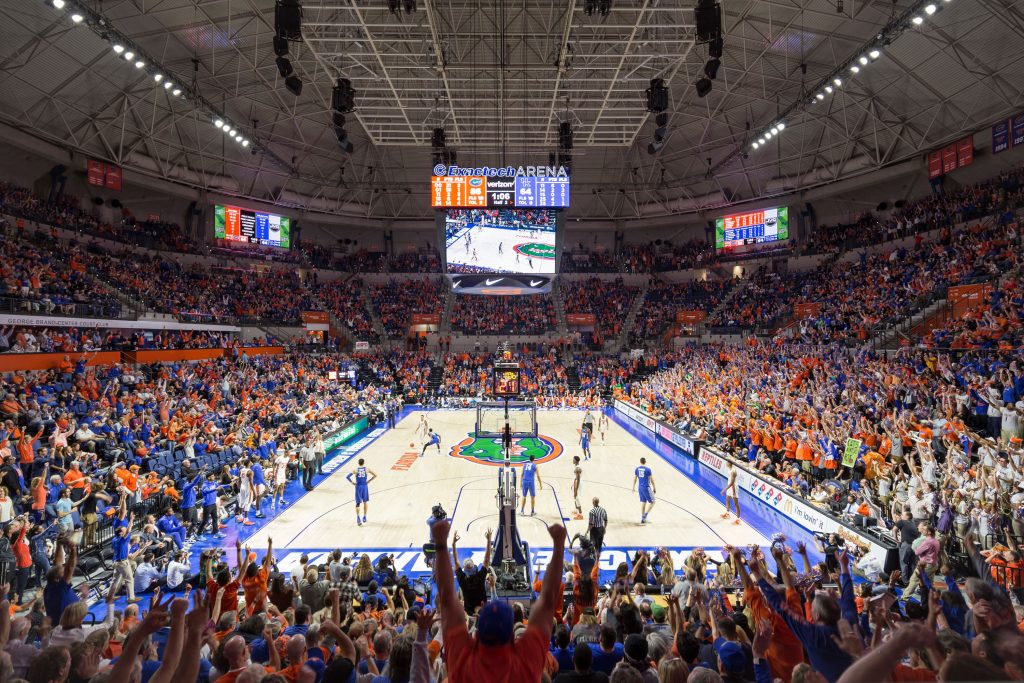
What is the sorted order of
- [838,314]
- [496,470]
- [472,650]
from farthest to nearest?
[838,314], [496,470], [472,650]

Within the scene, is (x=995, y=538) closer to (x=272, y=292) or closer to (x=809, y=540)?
(x=809, y=540)

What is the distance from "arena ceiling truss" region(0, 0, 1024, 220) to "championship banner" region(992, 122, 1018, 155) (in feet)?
3.06

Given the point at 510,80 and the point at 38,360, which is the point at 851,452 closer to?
the point at 510,80

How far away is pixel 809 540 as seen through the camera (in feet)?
37.0

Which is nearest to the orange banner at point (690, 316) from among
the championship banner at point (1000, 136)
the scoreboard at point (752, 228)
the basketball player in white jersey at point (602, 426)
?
the scoreboard at point (752, 228)

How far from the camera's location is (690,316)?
39.9m

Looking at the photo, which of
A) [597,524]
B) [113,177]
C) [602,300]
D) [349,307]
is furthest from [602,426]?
[113,177]

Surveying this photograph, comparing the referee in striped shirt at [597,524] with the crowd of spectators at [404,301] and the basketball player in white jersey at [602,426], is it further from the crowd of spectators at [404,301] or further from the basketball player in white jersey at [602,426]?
the crowd of spectators at [404,301]

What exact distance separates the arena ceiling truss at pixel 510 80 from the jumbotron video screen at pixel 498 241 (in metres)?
4.16

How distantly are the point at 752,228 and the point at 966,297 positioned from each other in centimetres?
2007

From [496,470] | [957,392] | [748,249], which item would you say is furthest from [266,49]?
[748,249]

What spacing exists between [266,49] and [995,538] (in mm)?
30792

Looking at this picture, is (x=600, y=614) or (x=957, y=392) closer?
(x=600, y=614)

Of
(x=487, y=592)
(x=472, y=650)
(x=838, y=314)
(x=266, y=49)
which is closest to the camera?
(x=472, y=650)
